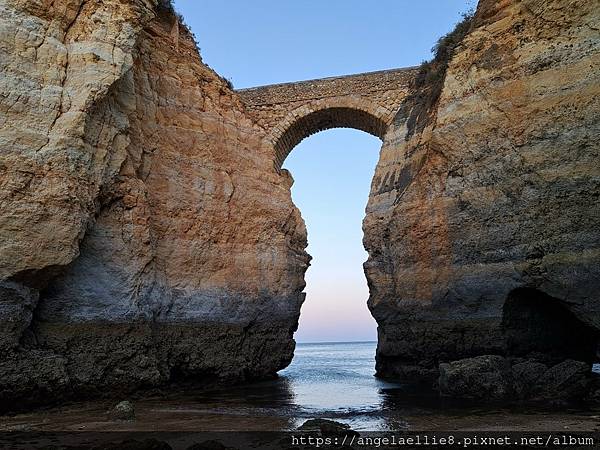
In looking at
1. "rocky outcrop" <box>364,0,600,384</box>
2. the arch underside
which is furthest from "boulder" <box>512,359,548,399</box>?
the arch underside

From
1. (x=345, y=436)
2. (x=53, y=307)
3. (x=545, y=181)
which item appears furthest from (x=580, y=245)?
(x=53, y=307)

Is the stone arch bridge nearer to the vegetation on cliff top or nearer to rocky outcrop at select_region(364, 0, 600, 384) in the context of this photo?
the vegetation on cliff top

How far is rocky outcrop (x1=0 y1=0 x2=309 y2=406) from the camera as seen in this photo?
Answer: 24.8 ft

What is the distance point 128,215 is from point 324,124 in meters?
11.1

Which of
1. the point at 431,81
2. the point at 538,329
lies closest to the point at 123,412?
the point at 538,329

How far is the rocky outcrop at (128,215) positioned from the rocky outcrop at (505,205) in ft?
11.2

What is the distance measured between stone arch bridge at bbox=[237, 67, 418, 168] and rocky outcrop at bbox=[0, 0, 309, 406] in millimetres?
4509

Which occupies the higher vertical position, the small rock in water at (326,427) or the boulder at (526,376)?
the boulder at (526,376)

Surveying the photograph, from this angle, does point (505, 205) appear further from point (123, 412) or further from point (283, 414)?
point (123, 412)

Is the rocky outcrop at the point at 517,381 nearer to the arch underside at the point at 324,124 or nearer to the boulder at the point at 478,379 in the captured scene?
the boulder at the point at 478,379

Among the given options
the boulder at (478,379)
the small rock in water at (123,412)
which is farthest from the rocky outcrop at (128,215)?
the boulder at (478,379)

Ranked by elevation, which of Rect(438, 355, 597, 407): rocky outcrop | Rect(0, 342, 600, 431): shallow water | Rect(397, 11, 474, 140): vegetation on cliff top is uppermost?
Rect(397, 11, 474, 140): vegetation on cliff top

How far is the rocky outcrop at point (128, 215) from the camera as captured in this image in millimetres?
7570

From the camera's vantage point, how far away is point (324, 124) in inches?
766
